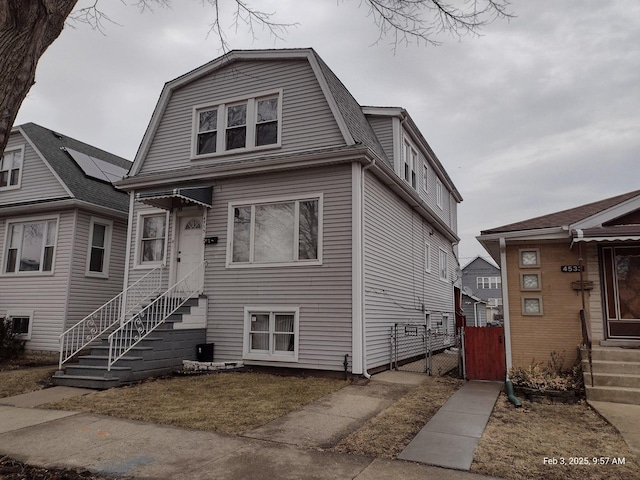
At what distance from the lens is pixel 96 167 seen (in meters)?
16.3

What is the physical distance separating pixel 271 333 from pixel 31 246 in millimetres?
9265

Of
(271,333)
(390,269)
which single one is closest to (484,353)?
(390,269)

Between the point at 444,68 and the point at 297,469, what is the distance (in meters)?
7.52

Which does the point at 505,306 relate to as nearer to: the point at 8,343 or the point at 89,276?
the point at 89,276

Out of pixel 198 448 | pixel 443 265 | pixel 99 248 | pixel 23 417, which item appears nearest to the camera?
pixel 198 448

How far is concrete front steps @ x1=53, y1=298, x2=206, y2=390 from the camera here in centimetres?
855

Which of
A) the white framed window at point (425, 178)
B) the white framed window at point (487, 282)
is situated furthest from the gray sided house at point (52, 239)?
the white framed window at point (487, 282)

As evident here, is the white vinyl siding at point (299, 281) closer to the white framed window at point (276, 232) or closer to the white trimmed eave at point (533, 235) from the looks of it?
the white framed window at point (276, 232)

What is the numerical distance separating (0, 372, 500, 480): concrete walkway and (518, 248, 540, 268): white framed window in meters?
4.43

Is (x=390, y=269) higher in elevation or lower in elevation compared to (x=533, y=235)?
lower

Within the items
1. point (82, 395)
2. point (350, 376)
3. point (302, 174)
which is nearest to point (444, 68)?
point (302, 174)

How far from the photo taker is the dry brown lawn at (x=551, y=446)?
423 cm

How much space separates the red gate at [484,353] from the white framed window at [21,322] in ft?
41.1

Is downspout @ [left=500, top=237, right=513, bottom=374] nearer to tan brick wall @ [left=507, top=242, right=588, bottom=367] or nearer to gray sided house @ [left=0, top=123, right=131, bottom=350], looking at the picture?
tan brick wall @ [left=507, top=242, right=588, bottom=367]
